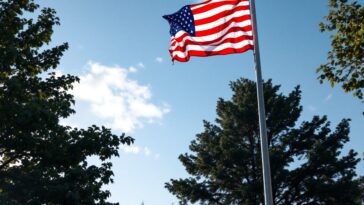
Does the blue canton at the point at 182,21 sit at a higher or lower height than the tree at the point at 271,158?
lower

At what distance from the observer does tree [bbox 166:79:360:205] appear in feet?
75.9

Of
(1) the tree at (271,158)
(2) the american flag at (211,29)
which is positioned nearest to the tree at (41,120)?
(2) the american flag at (211,29)

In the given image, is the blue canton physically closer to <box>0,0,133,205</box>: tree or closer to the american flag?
the american flag

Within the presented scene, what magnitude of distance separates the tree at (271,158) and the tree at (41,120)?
1115cm

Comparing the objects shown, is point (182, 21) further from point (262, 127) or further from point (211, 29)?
point (262, 127)

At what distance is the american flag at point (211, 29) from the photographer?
10.2m

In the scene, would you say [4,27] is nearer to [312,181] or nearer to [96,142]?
[96,142]

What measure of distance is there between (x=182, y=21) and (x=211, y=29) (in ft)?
Result: 3.43

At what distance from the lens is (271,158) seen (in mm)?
22641

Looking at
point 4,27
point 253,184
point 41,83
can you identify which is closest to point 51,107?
point 41,83

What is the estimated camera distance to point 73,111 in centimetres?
1322

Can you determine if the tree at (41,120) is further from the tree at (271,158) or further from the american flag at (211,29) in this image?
the tree at (271,158)

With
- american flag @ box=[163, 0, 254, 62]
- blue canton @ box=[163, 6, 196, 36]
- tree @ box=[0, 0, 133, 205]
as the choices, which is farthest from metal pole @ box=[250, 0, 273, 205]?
tree @ box=[0, 0, 133, 205]

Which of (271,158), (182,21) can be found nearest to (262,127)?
(182,21)
